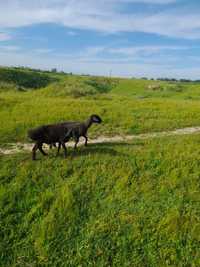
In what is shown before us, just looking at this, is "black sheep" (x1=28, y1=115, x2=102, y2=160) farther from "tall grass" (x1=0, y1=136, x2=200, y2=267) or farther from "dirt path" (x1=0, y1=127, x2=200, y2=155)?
"dirt path" (x1=0, y1=127, x2=200, y2=155)

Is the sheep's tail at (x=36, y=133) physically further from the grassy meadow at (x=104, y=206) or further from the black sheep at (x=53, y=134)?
the grassy meadow at (x=104, y=206)

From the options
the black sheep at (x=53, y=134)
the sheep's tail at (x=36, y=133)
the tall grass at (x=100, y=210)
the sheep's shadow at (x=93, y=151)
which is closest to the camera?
the tall grass at (x=100, y=210)

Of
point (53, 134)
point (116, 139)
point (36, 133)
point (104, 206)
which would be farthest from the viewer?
point (116, 139)

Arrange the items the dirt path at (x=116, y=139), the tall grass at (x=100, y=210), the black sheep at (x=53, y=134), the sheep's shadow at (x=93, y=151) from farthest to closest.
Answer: the dirt path at (x=116, y=139), the sheep's shadow at (x=93, y=151), the black sheep at (x=53, y=134), the tall grass at (x=100, y=210)

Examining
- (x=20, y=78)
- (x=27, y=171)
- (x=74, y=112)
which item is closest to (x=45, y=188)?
(x=27, y=171)

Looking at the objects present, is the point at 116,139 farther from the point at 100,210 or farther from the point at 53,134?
the point at 100,210

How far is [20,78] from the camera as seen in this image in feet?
245

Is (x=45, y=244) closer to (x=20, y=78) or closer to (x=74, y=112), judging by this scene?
(x=74, y=112)

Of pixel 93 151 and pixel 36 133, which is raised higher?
pixel 36 133

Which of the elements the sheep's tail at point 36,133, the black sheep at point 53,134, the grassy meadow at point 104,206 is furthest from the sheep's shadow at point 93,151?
the sheep's tail at point 36,133

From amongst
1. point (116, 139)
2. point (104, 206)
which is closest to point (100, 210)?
point (104, 206)

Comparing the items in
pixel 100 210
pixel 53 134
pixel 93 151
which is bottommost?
pixel 100 210

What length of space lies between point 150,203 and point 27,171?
431 cm

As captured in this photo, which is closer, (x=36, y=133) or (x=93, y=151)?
(x=36, y=133)
